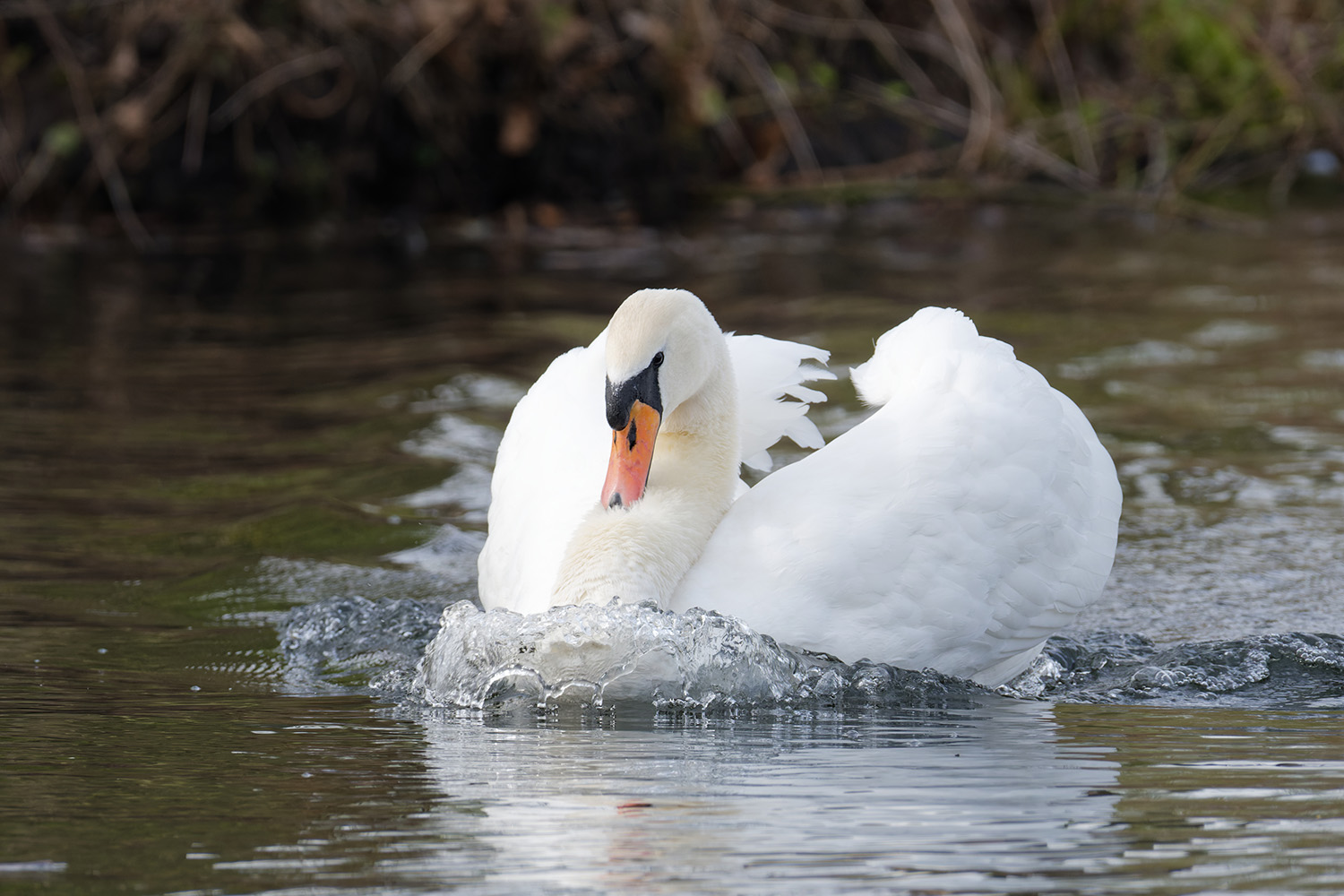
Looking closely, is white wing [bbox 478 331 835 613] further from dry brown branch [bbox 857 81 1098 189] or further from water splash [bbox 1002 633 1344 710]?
dry brown branch [bbox 857 81 1098 189]

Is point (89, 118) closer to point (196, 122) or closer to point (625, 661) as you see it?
point (196, 122)

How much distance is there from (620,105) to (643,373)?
850 centimetres

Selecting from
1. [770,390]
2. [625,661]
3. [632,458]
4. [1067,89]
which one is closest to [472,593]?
[770,390]

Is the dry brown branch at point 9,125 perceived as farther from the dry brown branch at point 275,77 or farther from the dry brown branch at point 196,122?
the dry brown branch at point 275,77

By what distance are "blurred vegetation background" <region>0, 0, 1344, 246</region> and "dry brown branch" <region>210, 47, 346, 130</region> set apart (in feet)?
0.11

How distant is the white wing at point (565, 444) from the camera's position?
4449mm

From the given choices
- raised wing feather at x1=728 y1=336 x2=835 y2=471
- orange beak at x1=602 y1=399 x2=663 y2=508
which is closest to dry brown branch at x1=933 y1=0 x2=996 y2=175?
raised wing feather at x1=728 y1=336 x2=835 y2=471

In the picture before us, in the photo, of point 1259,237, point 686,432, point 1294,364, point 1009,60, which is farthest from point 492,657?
point 1009,60

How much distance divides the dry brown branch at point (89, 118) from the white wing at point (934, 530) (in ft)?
24.7

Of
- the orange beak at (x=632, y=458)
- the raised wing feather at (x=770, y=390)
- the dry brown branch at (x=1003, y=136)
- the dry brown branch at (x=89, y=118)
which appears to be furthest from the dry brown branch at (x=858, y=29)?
the orange beak at (x=632, y=458)

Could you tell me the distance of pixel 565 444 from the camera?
190 inches

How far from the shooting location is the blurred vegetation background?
11.4m

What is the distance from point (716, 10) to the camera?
12.4 m

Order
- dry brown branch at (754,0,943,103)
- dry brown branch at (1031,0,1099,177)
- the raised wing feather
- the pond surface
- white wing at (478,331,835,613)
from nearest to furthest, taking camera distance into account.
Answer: the pond surface, white wing at (478,331,835,613), the raised wing feather, dry brown branch at (1031,0,1099,177), dry brown branch at (754,0,943,103)
